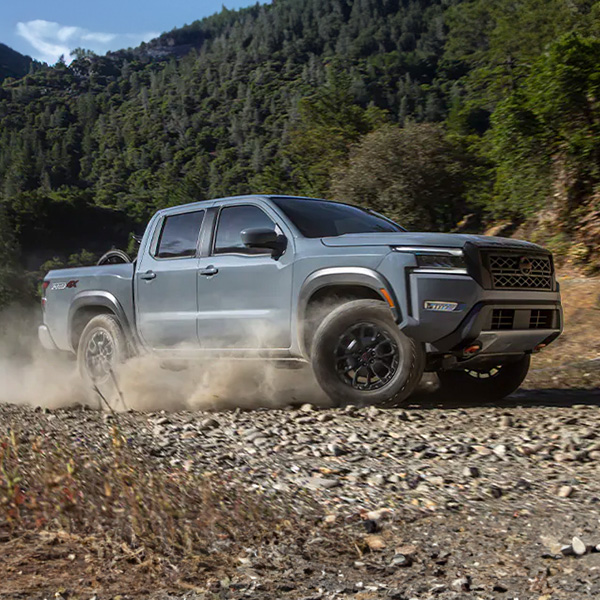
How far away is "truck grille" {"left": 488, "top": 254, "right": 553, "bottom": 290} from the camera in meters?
5.61

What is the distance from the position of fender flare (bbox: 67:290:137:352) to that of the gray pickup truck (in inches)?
0.7

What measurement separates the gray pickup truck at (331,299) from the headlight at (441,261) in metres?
0.01

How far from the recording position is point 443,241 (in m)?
5.57

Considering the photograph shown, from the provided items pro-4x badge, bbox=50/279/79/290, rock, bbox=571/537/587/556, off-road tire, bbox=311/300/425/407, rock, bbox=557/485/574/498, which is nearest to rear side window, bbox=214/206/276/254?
off-road tire, bbox=311/300/425/407

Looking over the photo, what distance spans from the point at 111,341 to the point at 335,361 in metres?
2.77

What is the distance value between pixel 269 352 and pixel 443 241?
1.73 metres

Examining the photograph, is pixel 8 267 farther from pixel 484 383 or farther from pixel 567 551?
pixel 567 551

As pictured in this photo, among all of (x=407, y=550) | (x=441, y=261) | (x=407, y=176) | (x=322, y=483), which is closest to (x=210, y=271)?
(x=441, y=261)

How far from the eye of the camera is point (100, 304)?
25.2 ft

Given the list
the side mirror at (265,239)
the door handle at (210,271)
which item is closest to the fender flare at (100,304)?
the door handle at (210,271)

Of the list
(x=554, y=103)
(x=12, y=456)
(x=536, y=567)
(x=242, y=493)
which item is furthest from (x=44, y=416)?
(x=554, y=103)

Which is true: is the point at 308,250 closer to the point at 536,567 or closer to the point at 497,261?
the point at 497,261

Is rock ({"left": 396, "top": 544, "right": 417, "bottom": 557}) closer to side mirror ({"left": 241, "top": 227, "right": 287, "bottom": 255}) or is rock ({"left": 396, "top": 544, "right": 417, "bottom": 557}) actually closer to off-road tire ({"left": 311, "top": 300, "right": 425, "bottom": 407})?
off-road tire ({"left": 311, "top": 300, "right": 425, "bottom": 407})

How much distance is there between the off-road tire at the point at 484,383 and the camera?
6691 mm
